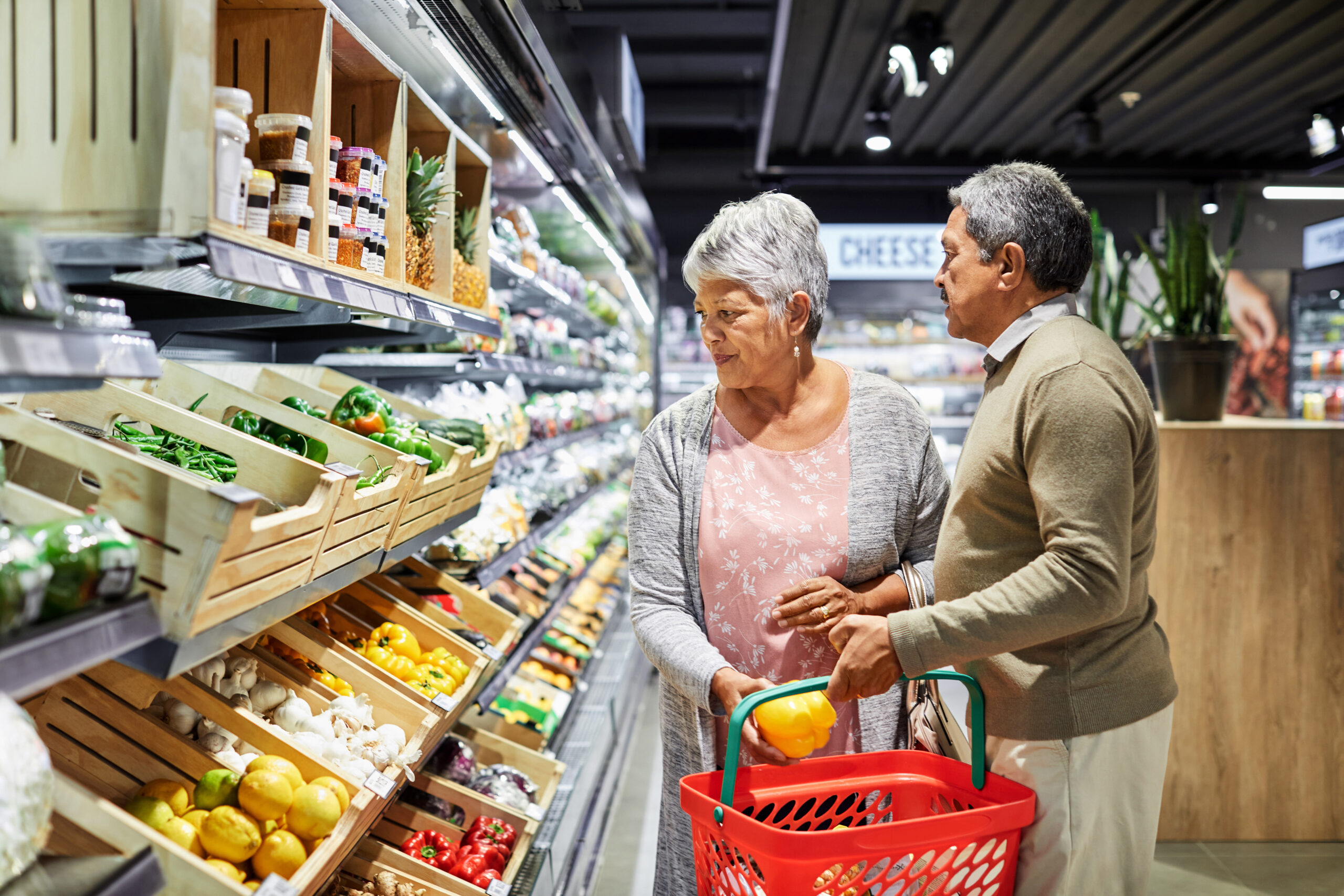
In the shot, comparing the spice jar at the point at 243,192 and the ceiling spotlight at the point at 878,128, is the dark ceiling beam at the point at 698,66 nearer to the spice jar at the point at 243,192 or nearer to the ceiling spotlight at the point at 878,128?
the ceiling spotlight at the point at 878,128

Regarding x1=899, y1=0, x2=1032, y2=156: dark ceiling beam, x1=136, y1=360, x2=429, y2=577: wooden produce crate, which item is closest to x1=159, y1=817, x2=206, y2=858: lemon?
x1=136, y1=360, x2=429, y2=577: wooden produce crate

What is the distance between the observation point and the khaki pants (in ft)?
4.95

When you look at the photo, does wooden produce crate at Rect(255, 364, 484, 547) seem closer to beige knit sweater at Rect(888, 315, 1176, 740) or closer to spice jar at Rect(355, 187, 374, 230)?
spice jar at Rect(355, 187, 374, 230)

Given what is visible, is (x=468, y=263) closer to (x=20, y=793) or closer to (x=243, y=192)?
(x=243, y=192)

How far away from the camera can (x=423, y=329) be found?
8.57 ft

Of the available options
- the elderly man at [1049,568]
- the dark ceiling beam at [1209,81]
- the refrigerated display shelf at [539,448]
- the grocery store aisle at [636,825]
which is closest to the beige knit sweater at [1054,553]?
the elderly man at [1049,568]

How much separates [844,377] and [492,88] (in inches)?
53.6

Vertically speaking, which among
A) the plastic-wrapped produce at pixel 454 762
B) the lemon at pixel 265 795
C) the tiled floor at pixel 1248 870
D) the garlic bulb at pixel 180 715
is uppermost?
the garlic bulb at pixel 180 715

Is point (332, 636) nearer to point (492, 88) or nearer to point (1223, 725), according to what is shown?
point (492, 88)

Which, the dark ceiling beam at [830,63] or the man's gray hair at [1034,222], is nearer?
the man's gray hair at [1034,222]

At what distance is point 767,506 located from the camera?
182 cm

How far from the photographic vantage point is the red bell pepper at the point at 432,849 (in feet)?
7.27

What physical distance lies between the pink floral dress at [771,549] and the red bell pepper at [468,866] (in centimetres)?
77

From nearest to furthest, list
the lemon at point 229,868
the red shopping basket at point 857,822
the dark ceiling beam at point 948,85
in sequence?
the red shopping basket at point 857,822 → the lemon at point 229,868 → the dark ceiling beam at point 948,85
